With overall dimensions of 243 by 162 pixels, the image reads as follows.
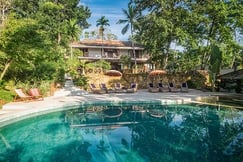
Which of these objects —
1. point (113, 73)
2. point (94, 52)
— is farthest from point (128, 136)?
point (94, 52)

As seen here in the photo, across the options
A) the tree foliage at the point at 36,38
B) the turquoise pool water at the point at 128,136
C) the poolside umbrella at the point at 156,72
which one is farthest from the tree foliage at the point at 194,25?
the turquoise pool water at the point at 128,136

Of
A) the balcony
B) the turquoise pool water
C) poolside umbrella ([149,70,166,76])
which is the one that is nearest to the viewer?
the turquoise pool water

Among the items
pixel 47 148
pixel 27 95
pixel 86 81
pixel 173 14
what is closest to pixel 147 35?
pixel 173 14

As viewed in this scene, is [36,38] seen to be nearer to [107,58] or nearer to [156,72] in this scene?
[156,72]

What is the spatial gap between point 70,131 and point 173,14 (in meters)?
23.1

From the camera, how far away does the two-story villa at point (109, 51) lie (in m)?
40.9

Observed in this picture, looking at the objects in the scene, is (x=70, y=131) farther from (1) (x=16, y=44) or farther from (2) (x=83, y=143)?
(1) (x=16, y=44)

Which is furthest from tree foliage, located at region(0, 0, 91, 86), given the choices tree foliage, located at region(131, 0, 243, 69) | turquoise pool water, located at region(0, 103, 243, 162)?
tree foliage, located at region(131, 0, 243, 69)

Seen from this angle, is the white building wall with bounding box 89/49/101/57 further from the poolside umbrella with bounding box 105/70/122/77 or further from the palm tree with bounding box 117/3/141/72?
the poolside umbrella with bounding box 105/70/122/77

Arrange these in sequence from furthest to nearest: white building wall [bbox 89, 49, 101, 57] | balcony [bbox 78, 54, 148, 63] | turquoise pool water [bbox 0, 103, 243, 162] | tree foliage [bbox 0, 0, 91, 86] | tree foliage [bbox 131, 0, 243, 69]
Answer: white building wall [bbox 89, 49, 101, 57], balcony [bbox 78, 54, 148, 63], tree foliage [bbox 131, 0, 243, 69], tree foliage [bbox 0, 0, 91, 86], turquoise pool water [bbox 0, 103, 243, 162]

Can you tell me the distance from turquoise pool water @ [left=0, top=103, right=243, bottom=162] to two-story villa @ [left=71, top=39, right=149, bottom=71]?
1040 inches

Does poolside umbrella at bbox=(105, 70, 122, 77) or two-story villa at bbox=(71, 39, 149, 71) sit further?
two-story villa at bbox=(71, 39, 149, 71)

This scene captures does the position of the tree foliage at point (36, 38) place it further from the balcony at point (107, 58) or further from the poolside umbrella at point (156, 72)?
the poolside umbrella at point (156, 72)

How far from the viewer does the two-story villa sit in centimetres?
4091
